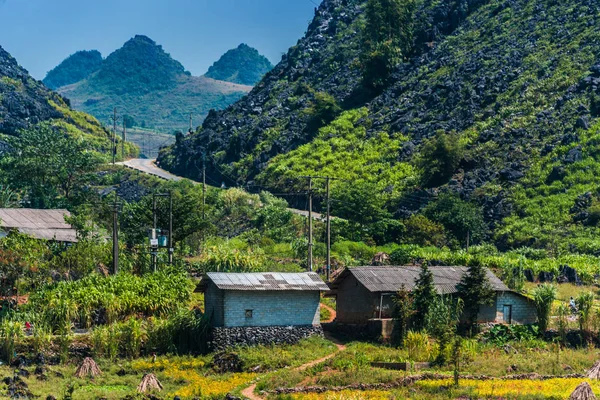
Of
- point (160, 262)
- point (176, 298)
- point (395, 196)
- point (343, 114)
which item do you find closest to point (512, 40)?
point (343, 114)

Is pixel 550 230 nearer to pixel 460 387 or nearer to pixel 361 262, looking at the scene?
pixel 361 262

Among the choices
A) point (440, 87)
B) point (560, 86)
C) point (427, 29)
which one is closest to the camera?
point (560, 86)

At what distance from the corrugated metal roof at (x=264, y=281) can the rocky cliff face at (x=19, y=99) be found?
87381 millimetres

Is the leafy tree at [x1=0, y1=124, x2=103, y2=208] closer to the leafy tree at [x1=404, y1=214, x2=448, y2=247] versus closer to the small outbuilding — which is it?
the leafy tree at [x1=404, y1=214, x2=448, y2=247]

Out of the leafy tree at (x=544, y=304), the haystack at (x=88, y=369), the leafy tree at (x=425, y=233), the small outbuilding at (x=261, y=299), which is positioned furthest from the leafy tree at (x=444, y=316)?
the leafy tree at (x=425, y=233)

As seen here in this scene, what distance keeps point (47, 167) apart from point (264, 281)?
46.8 meters

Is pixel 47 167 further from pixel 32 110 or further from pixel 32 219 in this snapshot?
pixel 32 110

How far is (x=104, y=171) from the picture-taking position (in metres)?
127

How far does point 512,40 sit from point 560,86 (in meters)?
15.8

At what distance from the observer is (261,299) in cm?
4988

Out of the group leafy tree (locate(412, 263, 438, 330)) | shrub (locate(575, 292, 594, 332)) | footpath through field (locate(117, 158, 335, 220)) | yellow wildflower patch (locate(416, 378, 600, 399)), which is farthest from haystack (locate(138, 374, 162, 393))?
footpath through field (locate(117, 158, 335, 220))

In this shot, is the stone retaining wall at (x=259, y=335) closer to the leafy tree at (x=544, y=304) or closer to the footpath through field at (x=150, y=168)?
the leafy tree at (x=544, y=304)

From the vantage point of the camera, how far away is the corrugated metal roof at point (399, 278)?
5200 cm

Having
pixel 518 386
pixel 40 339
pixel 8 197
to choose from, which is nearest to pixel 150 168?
pixel 8 197
